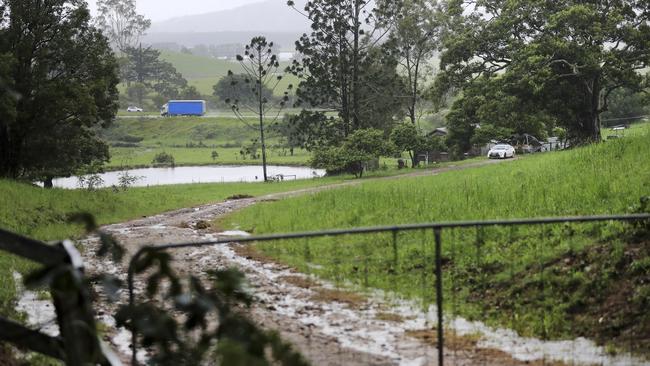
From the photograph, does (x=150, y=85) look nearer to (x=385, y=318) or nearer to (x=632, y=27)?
(x=632, y=27)

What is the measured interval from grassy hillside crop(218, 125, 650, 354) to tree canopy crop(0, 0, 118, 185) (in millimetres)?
15807

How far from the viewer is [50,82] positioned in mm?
29766

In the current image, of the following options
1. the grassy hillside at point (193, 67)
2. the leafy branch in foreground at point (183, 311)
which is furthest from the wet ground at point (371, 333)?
the grassy hillside at point (193, 67)

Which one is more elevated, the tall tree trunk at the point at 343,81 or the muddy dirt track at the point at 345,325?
the tall tree trunk at the point at 343,81

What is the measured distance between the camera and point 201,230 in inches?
843

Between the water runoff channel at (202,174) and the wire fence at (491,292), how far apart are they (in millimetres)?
43648

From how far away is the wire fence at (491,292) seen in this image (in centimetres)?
649

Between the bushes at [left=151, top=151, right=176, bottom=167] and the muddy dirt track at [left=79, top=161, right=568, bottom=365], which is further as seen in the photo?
the bushes at [left=151, top=151, right=176, bottom=167]

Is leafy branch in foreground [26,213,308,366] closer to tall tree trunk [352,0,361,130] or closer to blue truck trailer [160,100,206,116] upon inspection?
tall tree trunk [352,0,361,130]

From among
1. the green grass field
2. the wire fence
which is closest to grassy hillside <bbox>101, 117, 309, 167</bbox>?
the green grass field

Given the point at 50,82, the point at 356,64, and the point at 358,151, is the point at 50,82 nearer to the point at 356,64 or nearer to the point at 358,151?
the point at 358,151

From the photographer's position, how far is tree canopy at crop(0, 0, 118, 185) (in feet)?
95.0

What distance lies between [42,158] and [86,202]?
5.34 meters

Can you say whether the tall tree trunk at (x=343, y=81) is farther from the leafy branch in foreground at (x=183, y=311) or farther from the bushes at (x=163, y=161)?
the leafy branch in foreground at (x=183, y=311)
